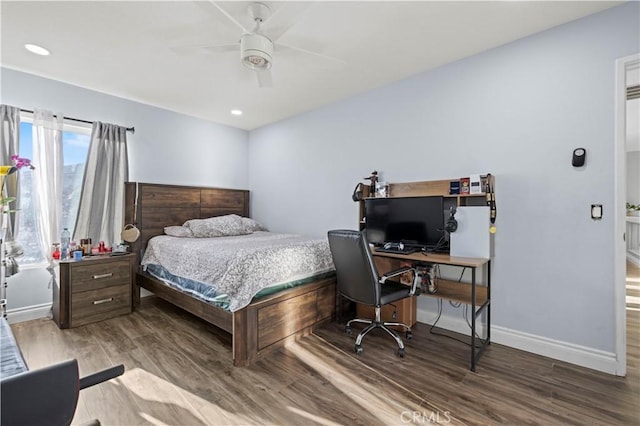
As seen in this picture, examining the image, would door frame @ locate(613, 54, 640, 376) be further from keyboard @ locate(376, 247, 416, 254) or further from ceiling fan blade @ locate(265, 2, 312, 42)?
ceiling fan blade @ locate(265, 2, 312, 42)

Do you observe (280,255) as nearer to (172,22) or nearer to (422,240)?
(422,240)

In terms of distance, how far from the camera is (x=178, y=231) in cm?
386

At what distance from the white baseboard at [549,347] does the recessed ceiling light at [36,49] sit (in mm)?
4630

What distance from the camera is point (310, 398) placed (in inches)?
74.6

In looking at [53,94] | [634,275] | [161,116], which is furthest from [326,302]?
[634,275]

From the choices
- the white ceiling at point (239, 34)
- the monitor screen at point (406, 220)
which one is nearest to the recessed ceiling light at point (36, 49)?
the white ceiling at point (239, 34)

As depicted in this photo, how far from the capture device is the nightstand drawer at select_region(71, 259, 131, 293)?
301 cm

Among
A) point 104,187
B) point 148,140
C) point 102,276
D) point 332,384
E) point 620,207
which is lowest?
point 332,384

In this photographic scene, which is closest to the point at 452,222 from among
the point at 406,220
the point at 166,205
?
the point at 406,220

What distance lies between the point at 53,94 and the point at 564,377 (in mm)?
5551

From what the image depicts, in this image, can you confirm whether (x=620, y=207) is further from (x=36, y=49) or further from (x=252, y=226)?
(x=36, y=49)

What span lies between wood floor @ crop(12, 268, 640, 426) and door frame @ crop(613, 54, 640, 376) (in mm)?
284

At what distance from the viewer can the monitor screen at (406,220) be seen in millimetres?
2849

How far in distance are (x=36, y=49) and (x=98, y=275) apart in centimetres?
224
